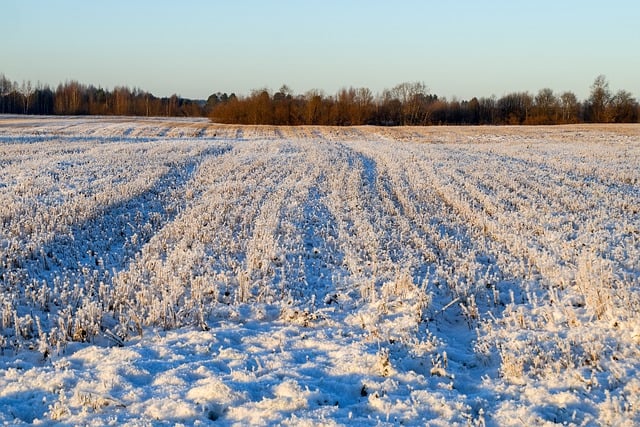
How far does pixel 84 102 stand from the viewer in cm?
11662

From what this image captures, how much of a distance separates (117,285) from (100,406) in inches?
117

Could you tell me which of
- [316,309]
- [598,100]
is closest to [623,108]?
[598,100]

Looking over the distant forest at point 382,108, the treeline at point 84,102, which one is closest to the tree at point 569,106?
the distant forest at point 382,108

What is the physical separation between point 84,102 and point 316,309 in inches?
4874

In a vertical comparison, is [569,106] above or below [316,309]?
above

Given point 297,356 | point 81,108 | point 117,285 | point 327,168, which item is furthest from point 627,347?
point 81,108

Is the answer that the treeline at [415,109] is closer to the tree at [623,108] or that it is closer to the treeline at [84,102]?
the tree at [623,108]

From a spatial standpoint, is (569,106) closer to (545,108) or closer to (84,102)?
(545,108)

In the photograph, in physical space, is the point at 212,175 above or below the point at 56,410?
above

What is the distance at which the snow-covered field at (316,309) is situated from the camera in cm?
443

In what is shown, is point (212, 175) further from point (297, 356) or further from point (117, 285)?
point (297, 356)

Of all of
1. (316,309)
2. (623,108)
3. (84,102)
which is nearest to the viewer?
(316,309)

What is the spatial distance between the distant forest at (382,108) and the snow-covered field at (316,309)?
66.7 meters

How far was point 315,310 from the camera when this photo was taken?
6656 mm
